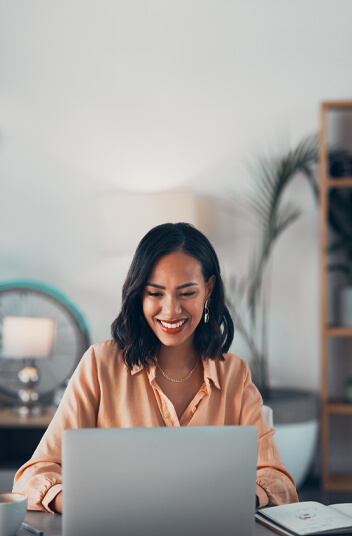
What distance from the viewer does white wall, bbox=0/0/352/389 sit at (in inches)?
138

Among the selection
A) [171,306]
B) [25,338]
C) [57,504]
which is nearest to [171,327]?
[171,306]

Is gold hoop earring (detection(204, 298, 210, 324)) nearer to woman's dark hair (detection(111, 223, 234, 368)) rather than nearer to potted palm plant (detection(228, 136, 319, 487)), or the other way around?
woman's dark hair (detection(111, 223, 234, 368))

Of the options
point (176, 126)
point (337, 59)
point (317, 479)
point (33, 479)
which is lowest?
point (317, 479)

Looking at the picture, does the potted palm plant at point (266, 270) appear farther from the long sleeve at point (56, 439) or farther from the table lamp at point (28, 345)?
the long sleeve at point (56, 439)

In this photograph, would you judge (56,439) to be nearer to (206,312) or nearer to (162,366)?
(162,366)

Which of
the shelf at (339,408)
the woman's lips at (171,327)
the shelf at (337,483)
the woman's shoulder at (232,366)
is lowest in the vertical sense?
the shelf at (337,483)

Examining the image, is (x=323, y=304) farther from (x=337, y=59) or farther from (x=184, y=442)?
(x=184, y=442)

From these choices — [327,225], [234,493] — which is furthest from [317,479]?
[234,493]

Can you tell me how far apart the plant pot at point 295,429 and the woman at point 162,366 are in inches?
58.4

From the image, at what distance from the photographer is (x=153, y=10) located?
3.53m

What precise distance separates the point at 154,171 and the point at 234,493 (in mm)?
2655

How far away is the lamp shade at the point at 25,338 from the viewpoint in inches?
123

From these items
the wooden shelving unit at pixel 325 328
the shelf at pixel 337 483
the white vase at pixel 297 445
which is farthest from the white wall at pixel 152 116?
the shelf at pixel 337 483

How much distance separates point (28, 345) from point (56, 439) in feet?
5.52
